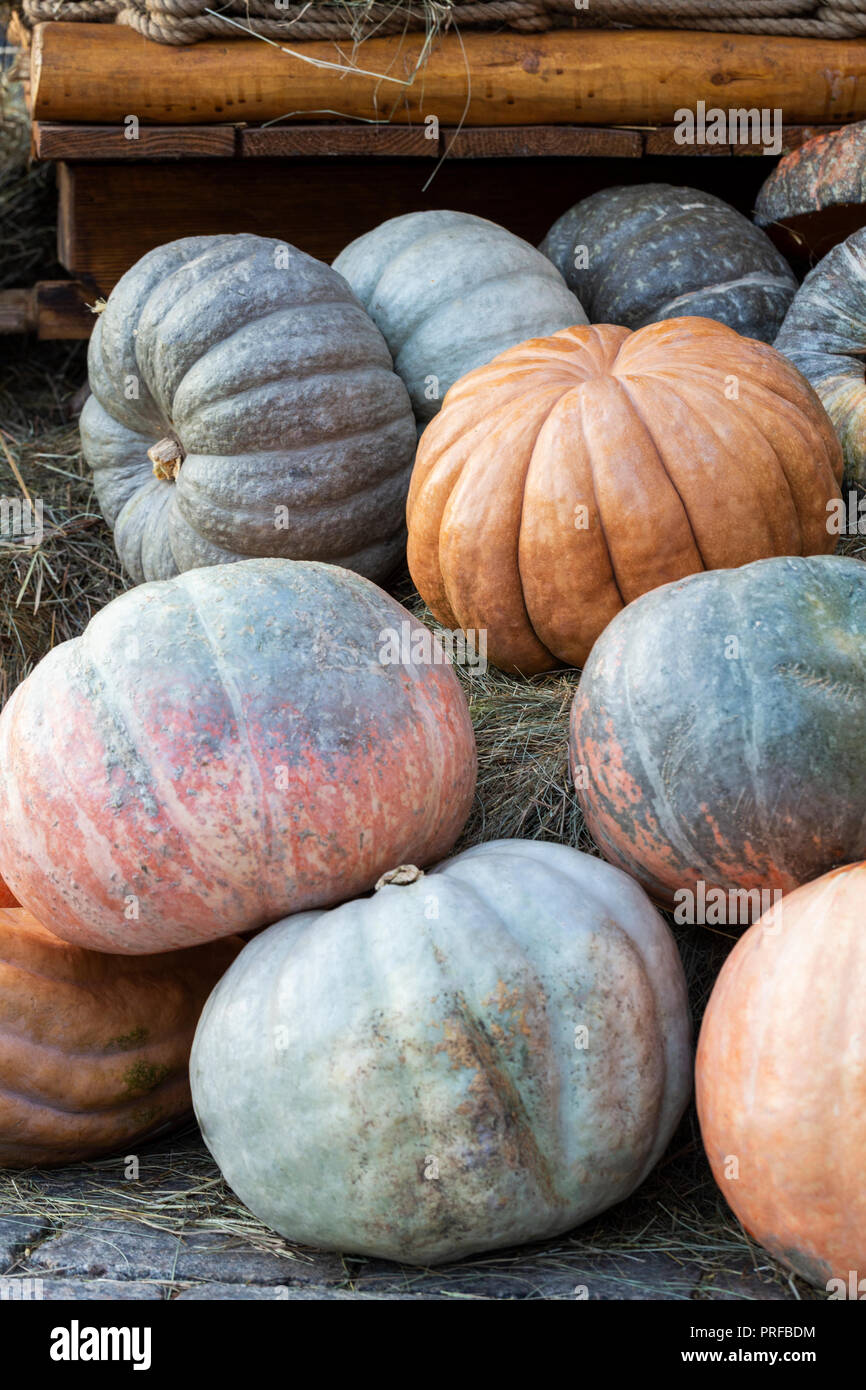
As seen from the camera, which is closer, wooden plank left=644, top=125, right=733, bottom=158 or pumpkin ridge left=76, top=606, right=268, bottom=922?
pumpkin ridge left=76, top=606, right=268, bottom=922

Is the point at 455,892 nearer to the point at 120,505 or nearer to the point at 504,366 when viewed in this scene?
the point at 504,366

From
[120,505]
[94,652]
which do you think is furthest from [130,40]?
[94,652]

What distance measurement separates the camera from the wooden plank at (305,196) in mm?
3891

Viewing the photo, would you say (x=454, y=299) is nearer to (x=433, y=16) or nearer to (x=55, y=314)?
(x=433, y=16)

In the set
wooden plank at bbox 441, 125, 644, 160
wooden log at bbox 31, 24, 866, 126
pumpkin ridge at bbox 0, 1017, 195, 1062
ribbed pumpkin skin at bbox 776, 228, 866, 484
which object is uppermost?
wooden log at bbox 31, 24, 866, 126

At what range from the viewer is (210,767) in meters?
1.99

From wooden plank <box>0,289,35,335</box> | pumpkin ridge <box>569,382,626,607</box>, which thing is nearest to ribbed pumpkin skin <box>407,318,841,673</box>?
pumpkin ridge <box>569,382,626,607</box>

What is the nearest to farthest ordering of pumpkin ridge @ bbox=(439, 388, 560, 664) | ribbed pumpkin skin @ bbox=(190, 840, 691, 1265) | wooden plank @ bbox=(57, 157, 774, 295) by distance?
ribbed pumpkin skin @ bbox=(190, 840, 691, 1265), pumpkin ridge @ bbox=(439, 388, 560, 664), wooden plank @ bbox=(57, 157, 774, 295)

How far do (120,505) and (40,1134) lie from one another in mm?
1912

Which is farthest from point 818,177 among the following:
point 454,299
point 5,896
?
point 5,896

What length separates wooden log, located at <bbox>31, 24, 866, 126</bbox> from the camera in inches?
145

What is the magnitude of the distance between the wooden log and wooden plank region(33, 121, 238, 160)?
35 mm

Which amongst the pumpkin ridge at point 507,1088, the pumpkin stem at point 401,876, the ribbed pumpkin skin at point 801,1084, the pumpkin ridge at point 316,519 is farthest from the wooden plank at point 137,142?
the ribbed pumpkin skin at point 801,1084

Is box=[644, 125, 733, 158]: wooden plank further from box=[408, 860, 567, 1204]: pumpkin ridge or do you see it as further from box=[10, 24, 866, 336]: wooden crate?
box=[408, 860, 567, 1204]: pumpkin ridge
